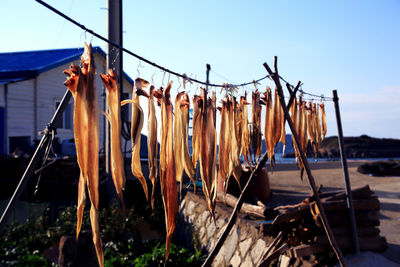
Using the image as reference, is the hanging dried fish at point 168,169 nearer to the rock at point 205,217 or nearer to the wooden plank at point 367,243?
the wooden plank at point 367,243

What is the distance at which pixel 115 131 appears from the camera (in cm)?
207

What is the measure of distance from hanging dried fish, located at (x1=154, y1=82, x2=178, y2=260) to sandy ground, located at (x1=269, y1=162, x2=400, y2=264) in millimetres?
4695

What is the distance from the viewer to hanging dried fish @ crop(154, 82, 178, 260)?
7.43ft

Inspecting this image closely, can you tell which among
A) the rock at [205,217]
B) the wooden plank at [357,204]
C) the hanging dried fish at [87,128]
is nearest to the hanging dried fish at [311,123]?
the wooden plank at [357,204]

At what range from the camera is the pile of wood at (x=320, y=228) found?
A: 210 inches

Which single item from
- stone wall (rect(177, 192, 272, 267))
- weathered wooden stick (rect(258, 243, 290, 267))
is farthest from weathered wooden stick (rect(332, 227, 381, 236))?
stone wall (rect(177, 192, 272, 267))

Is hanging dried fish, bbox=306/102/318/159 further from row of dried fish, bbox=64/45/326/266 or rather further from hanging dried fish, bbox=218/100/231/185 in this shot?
hanging dried fish, bbox=218/100/231/185

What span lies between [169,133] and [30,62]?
16970 millimetres

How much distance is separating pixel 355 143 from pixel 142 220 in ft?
89.0

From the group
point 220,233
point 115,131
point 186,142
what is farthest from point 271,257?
point 115,131

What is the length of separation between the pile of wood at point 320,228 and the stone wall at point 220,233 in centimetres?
64

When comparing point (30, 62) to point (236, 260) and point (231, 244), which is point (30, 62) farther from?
point (236, 260)

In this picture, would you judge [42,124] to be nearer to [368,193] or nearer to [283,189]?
[283,189]

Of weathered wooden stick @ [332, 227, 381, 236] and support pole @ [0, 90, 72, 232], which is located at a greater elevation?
support pole @ [0, 90, 72, 232]
